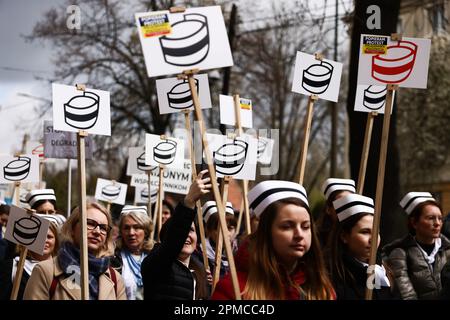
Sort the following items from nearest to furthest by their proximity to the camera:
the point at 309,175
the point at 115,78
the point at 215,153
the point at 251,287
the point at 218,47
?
the point at 251,287
the point at 218,47
the point at 215,153
the point at 115,78
the point at 309,175

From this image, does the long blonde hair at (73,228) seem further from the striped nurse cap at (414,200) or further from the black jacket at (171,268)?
the striped nurse cap at (414,200)

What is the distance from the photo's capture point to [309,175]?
44.1 m

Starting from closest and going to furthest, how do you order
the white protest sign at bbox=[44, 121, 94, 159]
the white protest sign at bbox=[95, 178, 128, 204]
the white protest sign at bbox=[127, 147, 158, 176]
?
1. the white protest sign at bbox=[44, 121, 94, 159]
2. the white protest sign at bbox=[127, 147, 158, 176]
3. the white protest sign at bbox=[95, 178, 128, 204]

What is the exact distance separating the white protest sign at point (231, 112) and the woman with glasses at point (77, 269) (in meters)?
2.88

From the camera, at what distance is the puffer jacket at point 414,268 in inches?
259

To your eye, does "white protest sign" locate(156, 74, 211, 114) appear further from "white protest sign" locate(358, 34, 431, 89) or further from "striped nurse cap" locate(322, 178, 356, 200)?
"white protest sign" locate(358, 34, 431, 89)

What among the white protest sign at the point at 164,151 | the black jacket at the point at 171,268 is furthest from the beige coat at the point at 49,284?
the white protest sign at the point at 164,151

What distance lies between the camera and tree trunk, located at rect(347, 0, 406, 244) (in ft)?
39.9

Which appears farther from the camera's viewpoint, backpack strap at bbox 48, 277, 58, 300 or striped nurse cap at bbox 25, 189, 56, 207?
striped nurse cap at bbox 25, 189, 56, 207

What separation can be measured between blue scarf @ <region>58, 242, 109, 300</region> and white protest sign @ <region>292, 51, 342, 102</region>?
9.85ft

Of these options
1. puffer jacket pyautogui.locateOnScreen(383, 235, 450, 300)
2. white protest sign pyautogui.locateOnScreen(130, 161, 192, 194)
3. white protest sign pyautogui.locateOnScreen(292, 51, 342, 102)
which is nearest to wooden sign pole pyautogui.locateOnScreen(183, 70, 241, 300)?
puffer jacket pyautogui.locateOnScreen(383, 235, 450, 300)

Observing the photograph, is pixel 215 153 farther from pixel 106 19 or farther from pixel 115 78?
pixel 115 78
